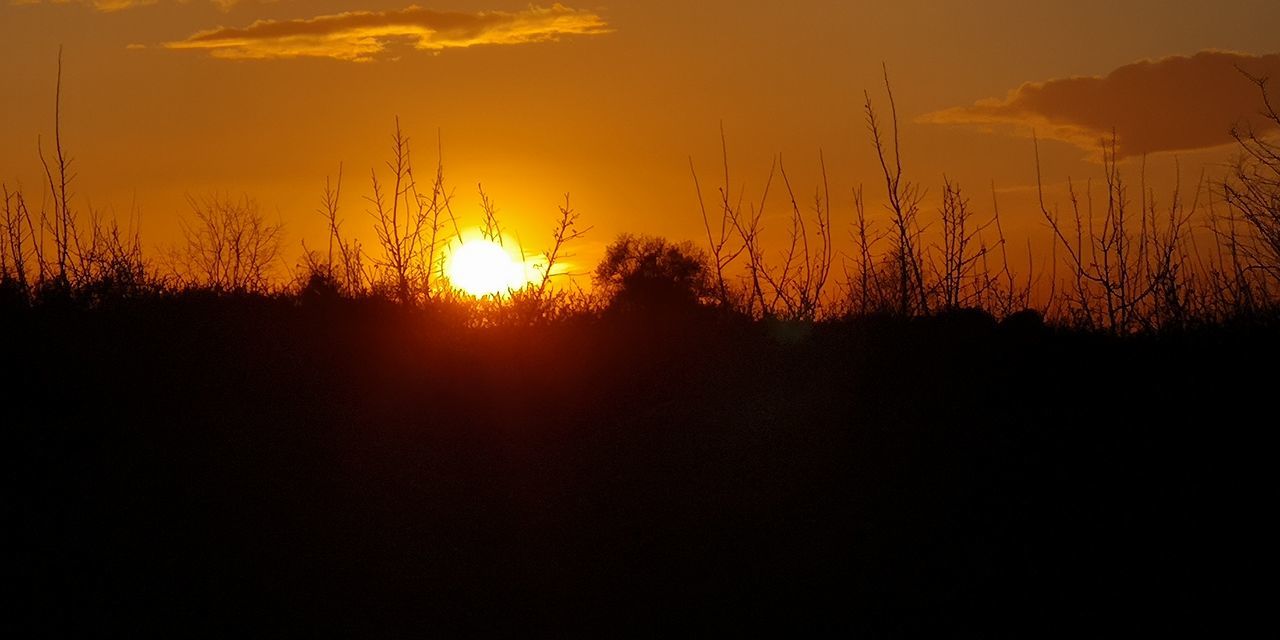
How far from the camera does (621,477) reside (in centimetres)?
672

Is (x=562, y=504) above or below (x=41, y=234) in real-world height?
below

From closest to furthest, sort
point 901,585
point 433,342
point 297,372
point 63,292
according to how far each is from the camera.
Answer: point 901,585, point 297,372, point 433,342, point 63,292

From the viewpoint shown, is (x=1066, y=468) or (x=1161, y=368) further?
(x=1161, y=368)

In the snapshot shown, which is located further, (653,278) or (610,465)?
(653,278)

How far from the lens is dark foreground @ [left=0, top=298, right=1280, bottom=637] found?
5.67m

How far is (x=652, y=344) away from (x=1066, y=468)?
10.0 ft

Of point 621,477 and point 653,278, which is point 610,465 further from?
point 653,278

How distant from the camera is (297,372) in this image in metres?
7.80

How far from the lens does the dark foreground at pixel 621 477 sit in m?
5.67

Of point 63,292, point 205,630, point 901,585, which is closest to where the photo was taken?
point 205,630

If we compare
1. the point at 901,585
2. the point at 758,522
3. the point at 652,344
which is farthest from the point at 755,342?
the point at 901,585

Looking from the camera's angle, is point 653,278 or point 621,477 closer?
point 621,477

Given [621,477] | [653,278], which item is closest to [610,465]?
[621,477]

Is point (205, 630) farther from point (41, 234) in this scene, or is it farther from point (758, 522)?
point (41, 234)
